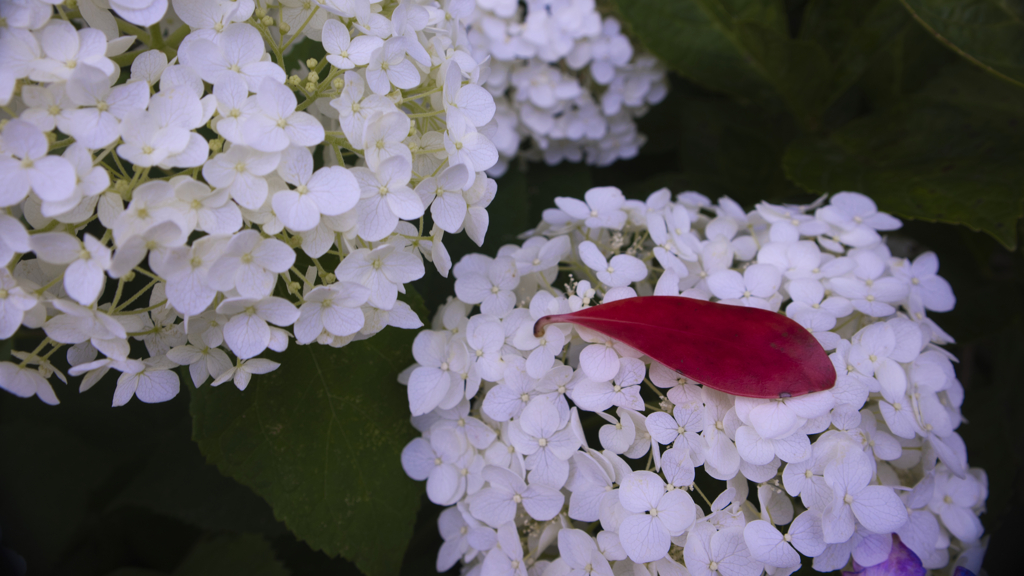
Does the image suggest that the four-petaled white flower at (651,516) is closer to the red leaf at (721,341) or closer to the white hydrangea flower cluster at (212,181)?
the red leaf at (721,341)

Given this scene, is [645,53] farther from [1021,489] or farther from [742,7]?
[1021,489]

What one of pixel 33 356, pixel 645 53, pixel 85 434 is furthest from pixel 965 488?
pixel 85 434

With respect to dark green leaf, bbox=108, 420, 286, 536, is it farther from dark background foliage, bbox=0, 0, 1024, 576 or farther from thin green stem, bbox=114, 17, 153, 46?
thin green stem, bbox=114, 17, 153, 46

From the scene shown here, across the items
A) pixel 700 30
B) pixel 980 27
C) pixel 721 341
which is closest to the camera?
pixel 721 341

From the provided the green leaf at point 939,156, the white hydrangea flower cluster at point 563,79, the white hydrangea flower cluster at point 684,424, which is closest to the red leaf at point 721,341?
the white hydrangea flower cluster at point 684,424

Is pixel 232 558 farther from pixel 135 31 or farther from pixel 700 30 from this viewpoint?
pixel 700 30

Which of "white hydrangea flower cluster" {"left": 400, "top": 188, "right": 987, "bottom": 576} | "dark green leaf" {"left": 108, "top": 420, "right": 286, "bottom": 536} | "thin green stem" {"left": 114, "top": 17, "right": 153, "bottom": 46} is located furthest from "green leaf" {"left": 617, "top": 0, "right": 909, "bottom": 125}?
"dark green leaf" {"left": 108, "top": 420, "right": 286, "bottom": 536}

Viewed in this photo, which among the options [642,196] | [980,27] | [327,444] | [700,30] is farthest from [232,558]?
[980,27]
